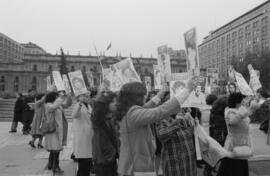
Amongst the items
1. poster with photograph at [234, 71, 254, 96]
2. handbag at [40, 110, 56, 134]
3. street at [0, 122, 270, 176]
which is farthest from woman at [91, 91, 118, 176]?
poster with photograph at [234, 71, 254, 96]

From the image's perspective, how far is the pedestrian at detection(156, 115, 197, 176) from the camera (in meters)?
3.67

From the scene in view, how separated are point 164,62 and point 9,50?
14522 cm

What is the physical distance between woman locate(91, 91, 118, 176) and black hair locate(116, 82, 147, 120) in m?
0.91

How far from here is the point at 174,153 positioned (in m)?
3.69

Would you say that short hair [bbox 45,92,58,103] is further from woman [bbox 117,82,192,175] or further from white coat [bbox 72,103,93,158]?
woman [bbox 117,82,192,175]

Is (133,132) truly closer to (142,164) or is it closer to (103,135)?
(142,164)

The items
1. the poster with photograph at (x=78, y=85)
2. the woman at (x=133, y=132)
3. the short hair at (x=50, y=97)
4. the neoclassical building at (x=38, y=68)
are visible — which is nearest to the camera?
the woman at (x=133, y=132)

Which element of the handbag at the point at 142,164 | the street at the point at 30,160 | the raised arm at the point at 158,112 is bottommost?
the street at the point at 30,160

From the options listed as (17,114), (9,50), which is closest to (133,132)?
(17,114)

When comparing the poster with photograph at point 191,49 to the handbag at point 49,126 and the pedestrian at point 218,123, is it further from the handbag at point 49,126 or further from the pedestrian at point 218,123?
the handbag at point 49,126

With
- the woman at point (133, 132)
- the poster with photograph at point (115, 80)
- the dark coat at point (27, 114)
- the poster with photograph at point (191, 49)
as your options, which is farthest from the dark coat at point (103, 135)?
the dark coat at point (27, 114)

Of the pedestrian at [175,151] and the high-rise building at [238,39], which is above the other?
the high-rise building at [238,39]

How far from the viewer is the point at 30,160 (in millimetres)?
8977

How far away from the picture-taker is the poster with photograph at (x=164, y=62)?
563 centimetres
